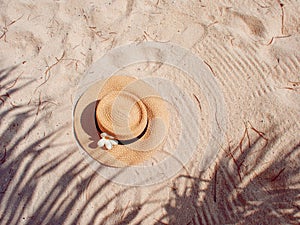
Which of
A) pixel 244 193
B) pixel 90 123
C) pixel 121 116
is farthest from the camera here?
pixel 90 123

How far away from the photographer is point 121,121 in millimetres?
2607

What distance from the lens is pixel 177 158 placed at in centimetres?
267

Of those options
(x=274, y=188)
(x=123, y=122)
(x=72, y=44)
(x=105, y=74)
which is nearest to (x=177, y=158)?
(x=123, y=122)

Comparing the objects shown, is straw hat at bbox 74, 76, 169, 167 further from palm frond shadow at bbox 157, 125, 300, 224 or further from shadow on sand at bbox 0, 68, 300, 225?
palm frond shadow at bbox 157, 125, 300, 224

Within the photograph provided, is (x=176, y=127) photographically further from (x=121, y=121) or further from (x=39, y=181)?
(x=39, y=181)

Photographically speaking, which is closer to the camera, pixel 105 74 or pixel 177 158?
pixel 177 158

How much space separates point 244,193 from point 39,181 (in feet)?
5.05

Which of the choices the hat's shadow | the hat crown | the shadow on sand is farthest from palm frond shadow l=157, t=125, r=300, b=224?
the hat's shadow

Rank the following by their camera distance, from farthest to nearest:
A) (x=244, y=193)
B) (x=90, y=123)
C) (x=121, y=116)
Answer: (x=90, y=123) → (x=121, y=116) → (x=244, y=193)

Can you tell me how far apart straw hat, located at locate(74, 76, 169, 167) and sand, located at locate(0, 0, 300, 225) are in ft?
0.33

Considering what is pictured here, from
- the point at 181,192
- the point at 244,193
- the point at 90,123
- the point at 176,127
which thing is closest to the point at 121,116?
the point at 90,123

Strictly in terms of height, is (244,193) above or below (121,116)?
below

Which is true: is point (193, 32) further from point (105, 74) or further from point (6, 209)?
point (6, 209)

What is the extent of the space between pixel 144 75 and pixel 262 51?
39.0 inches
